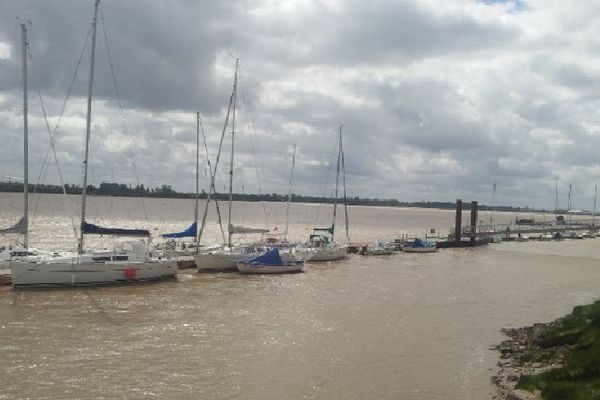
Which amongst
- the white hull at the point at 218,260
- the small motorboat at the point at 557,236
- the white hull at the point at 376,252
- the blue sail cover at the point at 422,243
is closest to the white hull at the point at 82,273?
the white hull at the point at 218,260

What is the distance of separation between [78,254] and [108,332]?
14.7 m

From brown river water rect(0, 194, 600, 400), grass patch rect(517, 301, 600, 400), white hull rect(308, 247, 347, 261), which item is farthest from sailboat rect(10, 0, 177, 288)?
grass patch rect(517, 301, 600, 400)

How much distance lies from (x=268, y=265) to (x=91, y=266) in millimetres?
15600

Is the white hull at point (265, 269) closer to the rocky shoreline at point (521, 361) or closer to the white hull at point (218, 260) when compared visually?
the white hull at point (218, 260)

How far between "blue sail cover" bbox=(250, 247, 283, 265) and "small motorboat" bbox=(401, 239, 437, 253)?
91.7 ft

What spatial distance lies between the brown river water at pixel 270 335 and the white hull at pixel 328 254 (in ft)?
35.6

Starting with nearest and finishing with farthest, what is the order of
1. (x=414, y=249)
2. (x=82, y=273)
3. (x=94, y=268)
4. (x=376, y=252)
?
(x=82, y=273) → (x=94, y=268) → (x=376, y=252) → (x=414, y=249)

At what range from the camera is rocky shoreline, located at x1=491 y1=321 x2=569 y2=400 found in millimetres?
18188

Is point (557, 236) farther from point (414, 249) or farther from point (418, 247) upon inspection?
point (414, 249)

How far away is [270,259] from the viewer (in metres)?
50.3

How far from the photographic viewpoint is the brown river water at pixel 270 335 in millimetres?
20000

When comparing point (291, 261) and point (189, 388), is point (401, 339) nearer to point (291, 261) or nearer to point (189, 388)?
point (189, 388)

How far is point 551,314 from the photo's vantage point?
34125 mm

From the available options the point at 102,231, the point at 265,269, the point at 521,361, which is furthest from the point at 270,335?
the point at 265,269
